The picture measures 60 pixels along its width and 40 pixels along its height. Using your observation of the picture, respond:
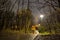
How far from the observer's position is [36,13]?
3447 mm

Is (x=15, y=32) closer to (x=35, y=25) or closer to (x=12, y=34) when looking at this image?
(x=12, y=34)

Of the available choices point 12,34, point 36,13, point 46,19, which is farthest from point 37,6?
point 12,34

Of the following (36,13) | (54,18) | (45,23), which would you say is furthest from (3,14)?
(54,18)

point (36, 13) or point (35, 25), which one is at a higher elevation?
point (36, 13)

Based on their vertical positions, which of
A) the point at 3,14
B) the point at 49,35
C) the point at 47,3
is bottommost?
the point at 49,35

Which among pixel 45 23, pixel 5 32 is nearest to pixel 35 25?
pixel 45 23

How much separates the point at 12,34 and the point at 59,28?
1.18 metres

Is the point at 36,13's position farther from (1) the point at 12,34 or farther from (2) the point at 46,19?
(1) the point at 12,34

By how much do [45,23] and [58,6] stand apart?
57 centimetres

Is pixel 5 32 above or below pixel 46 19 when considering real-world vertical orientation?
below

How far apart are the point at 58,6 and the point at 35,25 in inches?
30.7

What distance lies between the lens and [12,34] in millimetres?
3303

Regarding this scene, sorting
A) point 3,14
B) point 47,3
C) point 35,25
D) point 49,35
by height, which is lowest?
point 49,35

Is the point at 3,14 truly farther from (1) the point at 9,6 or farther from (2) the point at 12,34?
(2) the point at 12,34
